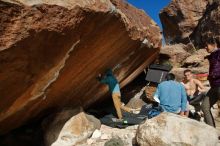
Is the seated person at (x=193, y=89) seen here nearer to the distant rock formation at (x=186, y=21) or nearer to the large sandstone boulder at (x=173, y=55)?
the large sandstone boulder at (x=173, y=55)

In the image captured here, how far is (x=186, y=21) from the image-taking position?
57.4 ft

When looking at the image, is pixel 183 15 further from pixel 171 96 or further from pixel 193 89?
pixel 171 96

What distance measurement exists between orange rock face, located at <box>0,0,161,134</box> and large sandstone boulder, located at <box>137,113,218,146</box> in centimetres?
178

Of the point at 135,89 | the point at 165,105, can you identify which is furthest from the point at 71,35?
the point at 135,89

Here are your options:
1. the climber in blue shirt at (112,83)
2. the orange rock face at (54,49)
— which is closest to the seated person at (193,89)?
the orange rock face at (54,49)

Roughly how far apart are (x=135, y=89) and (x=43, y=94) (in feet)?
19.0

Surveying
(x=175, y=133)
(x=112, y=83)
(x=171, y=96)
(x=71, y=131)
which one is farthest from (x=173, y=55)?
(x=175, y=133)

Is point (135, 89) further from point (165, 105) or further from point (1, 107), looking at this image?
point (1, 107)

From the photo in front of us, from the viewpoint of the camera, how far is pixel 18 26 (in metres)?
4.39

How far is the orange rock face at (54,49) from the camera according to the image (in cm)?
447

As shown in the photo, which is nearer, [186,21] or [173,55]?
[173,55]

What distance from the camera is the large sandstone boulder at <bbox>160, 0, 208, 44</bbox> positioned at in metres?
17.3

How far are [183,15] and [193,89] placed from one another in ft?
32.2

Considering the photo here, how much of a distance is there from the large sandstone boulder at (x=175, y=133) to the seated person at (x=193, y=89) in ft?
6.60
